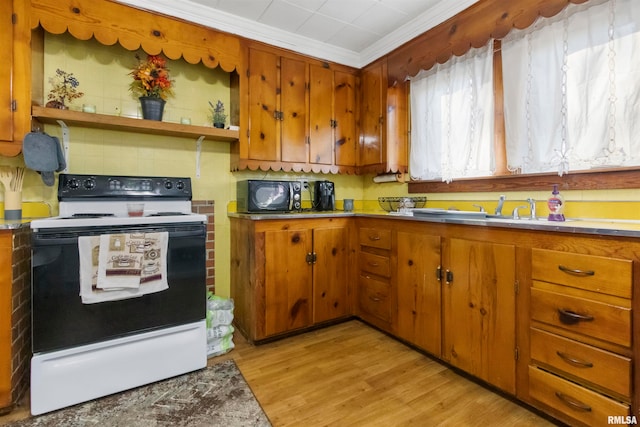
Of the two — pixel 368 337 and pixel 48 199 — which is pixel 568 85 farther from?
pixel 48 199

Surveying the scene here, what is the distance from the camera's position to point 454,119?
7.51 feet

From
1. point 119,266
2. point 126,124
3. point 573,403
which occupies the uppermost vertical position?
point 126,124

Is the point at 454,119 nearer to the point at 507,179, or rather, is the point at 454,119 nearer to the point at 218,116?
the point at 507,179

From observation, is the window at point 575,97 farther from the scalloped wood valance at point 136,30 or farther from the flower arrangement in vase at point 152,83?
the flower arrangement in vase at point 152,83

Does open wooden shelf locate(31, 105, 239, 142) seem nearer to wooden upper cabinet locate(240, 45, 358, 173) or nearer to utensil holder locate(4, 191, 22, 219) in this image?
wooden upper cabinet locate(240, 45, 358, 173)

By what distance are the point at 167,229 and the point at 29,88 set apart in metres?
1.12

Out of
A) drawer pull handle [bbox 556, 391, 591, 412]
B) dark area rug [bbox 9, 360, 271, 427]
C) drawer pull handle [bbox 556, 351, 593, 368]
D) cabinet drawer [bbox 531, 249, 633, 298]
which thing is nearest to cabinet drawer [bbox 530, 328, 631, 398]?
drawer pull handle [bbox 556, 351, 593, 368]

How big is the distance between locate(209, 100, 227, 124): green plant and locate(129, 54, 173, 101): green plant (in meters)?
0.37

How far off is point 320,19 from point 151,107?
1459 mm

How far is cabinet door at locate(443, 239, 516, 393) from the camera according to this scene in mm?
1544

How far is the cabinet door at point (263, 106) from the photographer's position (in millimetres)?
2457

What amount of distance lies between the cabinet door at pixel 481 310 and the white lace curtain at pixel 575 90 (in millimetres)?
657

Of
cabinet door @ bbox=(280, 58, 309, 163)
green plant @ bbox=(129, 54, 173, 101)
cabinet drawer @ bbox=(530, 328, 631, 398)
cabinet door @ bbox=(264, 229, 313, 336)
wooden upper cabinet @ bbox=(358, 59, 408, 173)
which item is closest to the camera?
cabinet drawer @ bbox=(530, 328, 631, 398)

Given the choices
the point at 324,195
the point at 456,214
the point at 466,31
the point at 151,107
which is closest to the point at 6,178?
the point at 151,107
